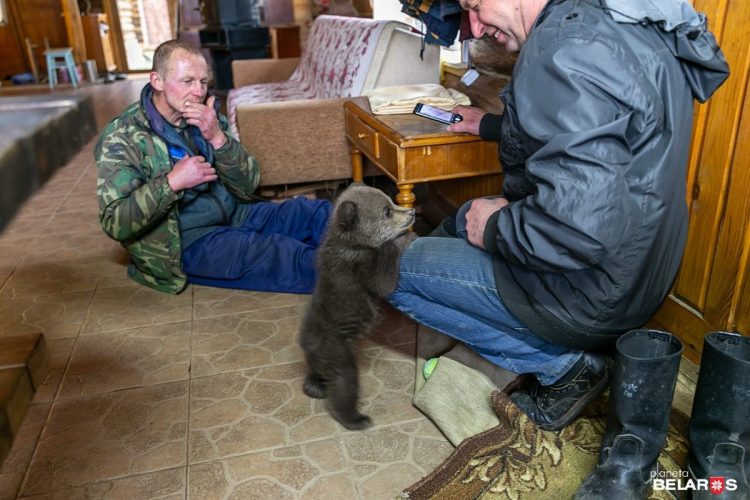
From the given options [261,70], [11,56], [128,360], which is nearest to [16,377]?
[128,360]

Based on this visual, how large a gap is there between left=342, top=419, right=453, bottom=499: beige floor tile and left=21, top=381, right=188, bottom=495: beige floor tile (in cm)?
61

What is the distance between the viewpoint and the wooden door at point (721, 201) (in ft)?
6.07

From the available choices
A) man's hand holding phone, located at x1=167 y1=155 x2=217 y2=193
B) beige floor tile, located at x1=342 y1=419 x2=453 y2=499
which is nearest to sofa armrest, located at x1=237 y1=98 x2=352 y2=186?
man's hand holding phone, located at x1=167 y1=155 x2=217 y2=193

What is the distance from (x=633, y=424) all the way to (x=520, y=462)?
0.38 meters

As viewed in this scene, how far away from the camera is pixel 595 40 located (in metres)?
1.27

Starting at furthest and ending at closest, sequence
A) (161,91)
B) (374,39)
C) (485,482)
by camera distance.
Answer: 1. (374,39)
2. (161,91)
3. (485,482)

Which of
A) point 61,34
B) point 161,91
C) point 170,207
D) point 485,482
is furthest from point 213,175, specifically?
point 61,34

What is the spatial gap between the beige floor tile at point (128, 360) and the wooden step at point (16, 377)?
1.50m

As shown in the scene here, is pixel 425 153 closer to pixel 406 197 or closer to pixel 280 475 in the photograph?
pixel 406 197

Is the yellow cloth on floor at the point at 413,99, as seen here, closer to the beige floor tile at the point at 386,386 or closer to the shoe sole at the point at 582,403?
the beige floor tile at the point at 386,386

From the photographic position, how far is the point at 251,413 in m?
2.16

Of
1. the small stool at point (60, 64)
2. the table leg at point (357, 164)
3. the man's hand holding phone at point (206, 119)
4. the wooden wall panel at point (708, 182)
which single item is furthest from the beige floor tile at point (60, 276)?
the small stool at point (60, 64)

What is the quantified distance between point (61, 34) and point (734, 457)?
46.2 ft

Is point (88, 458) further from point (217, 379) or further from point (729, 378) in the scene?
point (729, 378)
